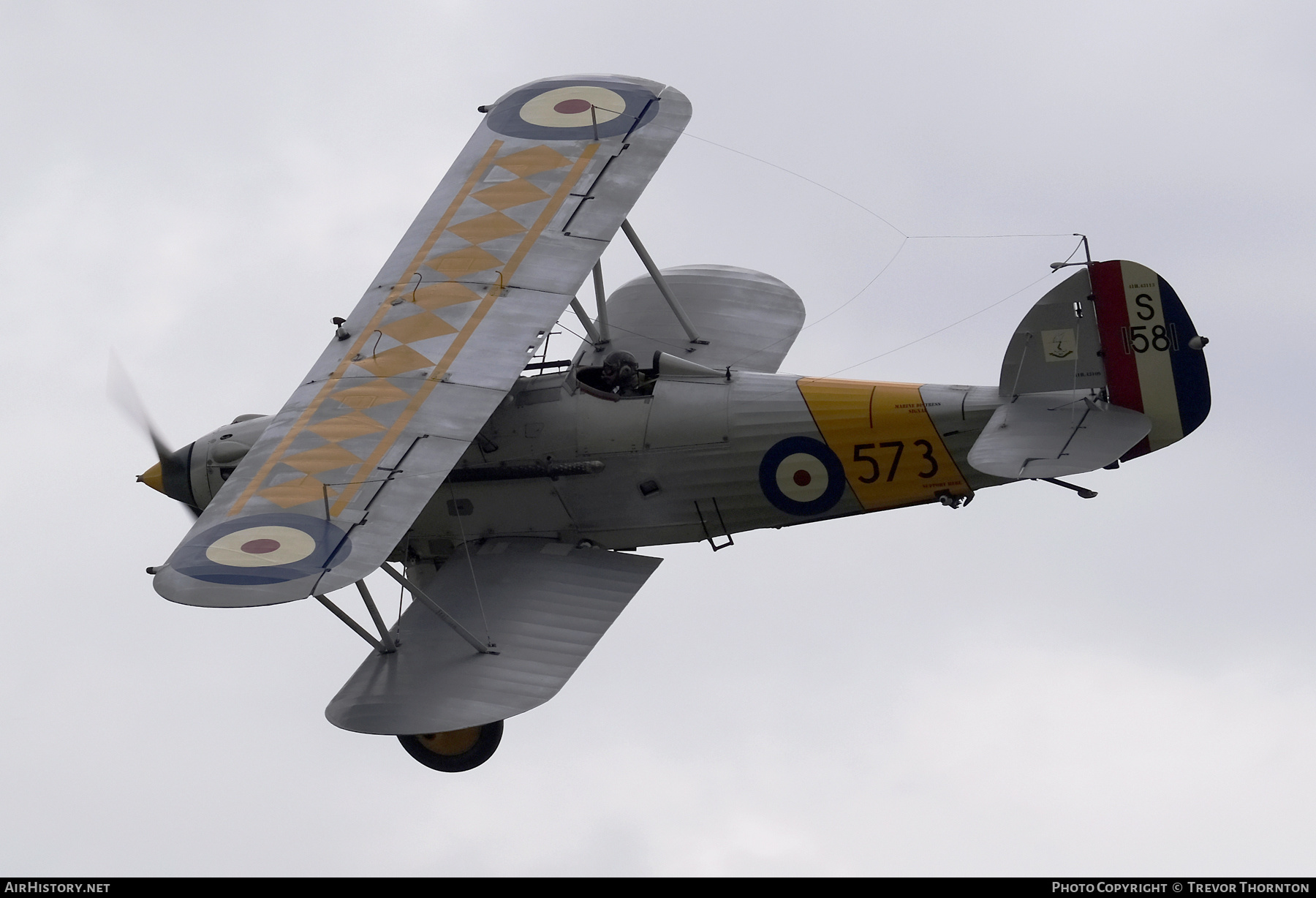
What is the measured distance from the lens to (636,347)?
21.0 meters

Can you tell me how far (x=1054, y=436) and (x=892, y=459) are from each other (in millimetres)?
1502

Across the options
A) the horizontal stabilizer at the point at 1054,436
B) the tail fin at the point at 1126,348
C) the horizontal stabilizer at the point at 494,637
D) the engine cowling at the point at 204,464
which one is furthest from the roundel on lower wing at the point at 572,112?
the horizontal stabilizer at the point at 1054,436

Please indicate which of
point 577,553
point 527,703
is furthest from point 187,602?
point 577,553

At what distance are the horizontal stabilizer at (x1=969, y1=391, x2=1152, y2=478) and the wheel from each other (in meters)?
4.32

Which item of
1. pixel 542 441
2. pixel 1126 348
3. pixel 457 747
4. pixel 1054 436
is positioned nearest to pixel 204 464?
pixel 542 441

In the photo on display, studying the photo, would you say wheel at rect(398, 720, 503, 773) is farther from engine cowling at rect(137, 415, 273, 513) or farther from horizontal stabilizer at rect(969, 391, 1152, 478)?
horizontal stabilizer at rect(969, 391, 1152, 478)

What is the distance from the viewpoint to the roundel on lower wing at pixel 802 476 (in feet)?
60.6

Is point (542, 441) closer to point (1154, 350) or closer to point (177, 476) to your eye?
point (177, 476)

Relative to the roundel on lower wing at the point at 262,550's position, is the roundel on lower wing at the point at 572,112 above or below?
above

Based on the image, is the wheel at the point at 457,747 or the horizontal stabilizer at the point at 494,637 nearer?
the horizontal stabilizer at the point at 494,637

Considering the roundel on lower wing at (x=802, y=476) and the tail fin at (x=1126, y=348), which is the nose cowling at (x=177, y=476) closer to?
the roundel on lower wing at (x=802, y=476)

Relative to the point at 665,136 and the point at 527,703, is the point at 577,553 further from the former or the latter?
the point at 665,136

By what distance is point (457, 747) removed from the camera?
1841 centimetres

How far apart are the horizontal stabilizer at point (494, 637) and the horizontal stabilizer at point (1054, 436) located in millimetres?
3026
